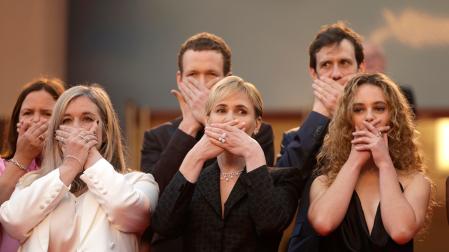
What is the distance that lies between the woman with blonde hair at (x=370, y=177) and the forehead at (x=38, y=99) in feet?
4.26

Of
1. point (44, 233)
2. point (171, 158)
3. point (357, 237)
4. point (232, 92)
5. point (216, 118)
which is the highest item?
point (232, 92)

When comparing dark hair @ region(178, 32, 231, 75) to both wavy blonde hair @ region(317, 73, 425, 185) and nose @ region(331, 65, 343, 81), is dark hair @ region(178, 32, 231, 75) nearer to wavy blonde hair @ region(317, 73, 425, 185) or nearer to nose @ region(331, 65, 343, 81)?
nose @ region(331, 65, 343, 81)

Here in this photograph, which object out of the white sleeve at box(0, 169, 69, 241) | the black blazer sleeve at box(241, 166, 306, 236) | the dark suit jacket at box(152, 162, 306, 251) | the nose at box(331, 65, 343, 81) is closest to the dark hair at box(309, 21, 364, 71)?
the nose at box(331, 65, 343, 81)

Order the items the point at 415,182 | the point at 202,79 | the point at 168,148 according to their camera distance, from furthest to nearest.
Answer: the point at 202,79
the point at 168,148
the point at 415,182

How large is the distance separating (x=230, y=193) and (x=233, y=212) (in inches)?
3.1

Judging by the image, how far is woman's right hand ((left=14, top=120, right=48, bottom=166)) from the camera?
424 cm

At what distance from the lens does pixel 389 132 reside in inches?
150

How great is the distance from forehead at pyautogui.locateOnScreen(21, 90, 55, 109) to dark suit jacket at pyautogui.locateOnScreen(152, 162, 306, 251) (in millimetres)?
957

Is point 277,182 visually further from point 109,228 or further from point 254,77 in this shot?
point 254,77

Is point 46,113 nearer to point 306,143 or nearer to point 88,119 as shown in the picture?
point 88,119

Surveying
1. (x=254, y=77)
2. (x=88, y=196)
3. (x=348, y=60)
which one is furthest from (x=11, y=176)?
(x=254, y=77)

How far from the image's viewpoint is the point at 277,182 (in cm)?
378

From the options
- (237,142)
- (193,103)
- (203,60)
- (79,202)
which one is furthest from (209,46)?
(79,202)

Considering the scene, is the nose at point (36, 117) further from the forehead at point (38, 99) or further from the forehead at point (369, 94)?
the forehead at point (369, 94)
